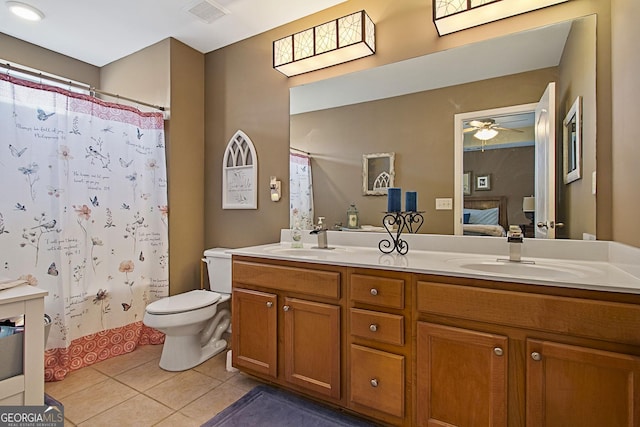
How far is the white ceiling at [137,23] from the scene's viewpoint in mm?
2180

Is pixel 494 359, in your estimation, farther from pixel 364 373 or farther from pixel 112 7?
pixel 112 7

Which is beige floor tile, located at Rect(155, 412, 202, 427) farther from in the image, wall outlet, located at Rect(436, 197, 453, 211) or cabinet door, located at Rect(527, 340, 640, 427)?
wall outlet, located at Rect(436, 197, 453, 211)

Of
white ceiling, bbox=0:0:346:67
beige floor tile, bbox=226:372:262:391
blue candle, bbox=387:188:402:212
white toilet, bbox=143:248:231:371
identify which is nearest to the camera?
blue candle, bbox=387:188:402:212

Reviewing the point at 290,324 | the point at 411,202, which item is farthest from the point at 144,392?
the point at 411,202

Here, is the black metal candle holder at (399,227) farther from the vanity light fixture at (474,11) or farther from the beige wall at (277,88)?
the vanity light fixture at (474,11)

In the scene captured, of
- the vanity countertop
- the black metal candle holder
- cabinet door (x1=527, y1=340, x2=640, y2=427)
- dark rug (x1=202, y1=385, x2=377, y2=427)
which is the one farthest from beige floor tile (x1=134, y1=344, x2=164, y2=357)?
cabinet door (x1=527, y1=340, x2=640, y2=427)

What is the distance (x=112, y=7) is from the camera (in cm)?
221

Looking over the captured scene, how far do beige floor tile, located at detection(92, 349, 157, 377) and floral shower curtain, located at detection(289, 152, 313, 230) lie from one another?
1.44 m

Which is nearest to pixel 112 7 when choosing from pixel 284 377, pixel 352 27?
pixel 352 27

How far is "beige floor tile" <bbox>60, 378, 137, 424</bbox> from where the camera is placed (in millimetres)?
1691

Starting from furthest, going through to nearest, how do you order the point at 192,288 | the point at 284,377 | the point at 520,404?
1. the point at 192,288
2. the point at 284,377
3. the point at 520,404

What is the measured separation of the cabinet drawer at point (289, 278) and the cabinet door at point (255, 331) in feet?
0.25

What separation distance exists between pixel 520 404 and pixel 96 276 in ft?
8.53

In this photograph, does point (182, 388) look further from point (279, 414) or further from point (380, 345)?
point (380, 345)
